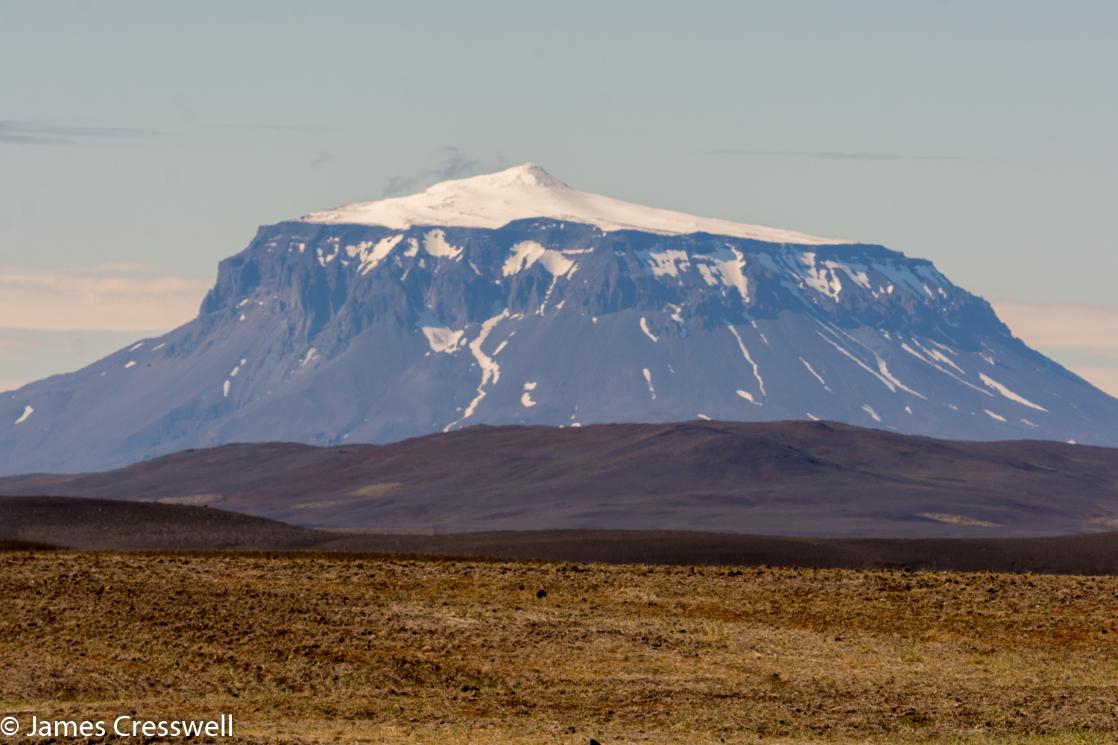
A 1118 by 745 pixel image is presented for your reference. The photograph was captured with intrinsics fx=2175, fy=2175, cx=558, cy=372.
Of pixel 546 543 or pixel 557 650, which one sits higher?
pixel 546 543

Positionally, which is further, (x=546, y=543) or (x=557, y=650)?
(x=546, y=543)

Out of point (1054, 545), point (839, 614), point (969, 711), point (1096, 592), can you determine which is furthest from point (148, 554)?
point (1054, 545)

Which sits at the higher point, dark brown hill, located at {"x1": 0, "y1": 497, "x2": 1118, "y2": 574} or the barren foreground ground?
dark brown hill, located at {"x1": 0, "y1": 497, "x2": 1118, "y2": 574}

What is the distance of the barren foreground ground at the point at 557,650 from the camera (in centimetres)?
3198

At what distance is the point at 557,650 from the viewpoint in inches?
1547

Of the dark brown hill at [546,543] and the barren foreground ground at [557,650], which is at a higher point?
the dark brown hill at [546,543]

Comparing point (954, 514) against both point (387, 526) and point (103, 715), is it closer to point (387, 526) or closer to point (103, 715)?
point (387, 526)

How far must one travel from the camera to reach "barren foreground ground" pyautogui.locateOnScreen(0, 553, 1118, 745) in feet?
105

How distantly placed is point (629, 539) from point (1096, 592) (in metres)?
25.4

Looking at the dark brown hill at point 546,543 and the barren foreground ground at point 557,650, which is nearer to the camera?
the barren foreground ground at point 557,650

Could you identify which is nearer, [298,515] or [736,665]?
[736,665]

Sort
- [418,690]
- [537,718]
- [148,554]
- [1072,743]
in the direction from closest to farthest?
[1072,743] → [537,718] → [418,690] → [148,554]

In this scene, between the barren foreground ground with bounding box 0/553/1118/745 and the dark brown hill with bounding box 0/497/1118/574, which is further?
the dark brown hill with bounding box 0/497/1118/574

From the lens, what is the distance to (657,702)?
3409 centimetres
